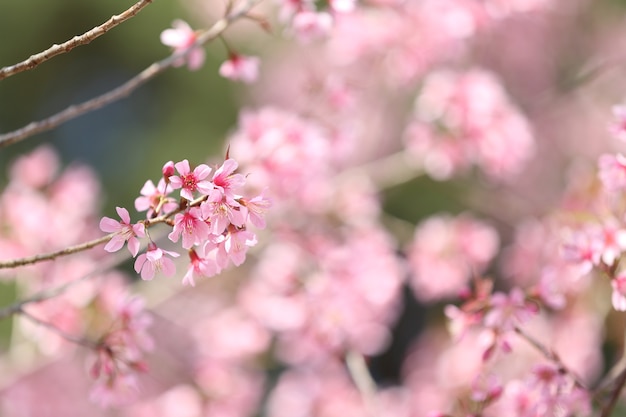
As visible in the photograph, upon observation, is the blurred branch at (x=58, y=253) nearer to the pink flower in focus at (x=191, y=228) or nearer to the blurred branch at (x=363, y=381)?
the pink flower in focus at (x=191, y=228)

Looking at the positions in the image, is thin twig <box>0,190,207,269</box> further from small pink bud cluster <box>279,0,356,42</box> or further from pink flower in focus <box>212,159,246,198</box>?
small pink bud cluster <box>279,0,356,42</box>

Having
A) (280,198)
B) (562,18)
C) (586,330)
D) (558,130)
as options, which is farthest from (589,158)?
(280,198)

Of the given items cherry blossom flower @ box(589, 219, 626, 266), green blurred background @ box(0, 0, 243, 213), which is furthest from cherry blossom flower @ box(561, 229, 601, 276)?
green blurred background @ box(0, 0, 243, 213)

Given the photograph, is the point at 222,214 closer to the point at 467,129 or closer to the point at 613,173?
the point at 613,173

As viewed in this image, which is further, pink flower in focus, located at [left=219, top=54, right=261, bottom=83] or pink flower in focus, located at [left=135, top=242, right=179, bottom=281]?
pink flower in focus, located at [left=219, top=54, right=261, bottom=83]

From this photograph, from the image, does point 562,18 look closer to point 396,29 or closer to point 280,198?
point 396,29

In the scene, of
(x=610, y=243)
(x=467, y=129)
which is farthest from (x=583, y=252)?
(x=467, y=129)

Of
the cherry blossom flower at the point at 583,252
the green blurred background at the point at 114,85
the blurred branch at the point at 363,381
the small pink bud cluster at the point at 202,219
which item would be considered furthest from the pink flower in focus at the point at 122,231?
the green blurred background at the point at 114,85

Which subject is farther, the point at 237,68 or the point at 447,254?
the point at 447,254
